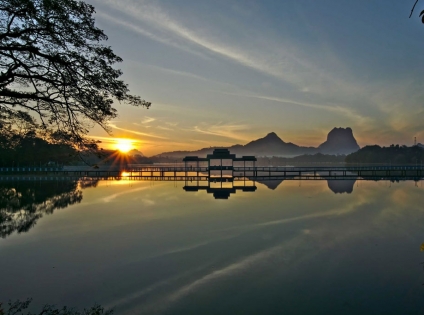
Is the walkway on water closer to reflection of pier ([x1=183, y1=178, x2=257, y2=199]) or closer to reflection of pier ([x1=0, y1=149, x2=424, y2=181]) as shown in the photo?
reflection of pier ([x1=0, y1=149, x2=424, y2=181])

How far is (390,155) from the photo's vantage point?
126312 mm

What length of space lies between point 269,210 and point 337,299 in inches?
Result: 431

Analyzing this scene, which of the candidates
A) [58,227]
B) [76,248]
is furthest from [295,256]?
[58,227]

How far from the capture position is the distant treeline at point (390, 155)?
115188 mm

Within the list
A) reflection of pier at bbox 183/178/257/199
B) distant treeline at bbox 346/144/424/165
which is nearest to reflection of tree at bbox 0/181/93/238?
reflection of pier at bbox 183/178/257/199

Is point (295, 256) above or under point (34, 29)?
under

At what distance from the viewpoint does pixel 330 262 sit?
8.35 metres

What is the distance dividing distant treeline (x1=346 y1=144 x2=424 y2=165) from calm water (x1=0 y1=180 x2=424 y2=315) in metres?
116

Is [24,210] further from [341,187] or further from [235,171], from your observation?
[235,171]

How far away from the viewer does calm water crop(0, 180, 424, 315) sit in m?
6.13

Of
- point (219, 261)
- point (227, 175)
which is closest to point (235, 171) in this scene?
point (227, 175)

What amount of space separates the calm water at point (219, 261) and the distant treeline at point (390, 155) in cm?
11612

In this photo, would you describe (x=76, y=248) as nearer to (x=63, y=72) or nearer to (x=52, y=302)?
(x=52, y=302)

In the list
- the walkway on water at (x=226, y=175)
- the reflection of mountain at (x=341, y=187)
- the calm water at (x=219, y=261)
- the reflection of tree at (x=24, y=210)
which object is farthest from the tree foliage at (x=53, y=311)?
the walkway on water at (x=226, y=175)
